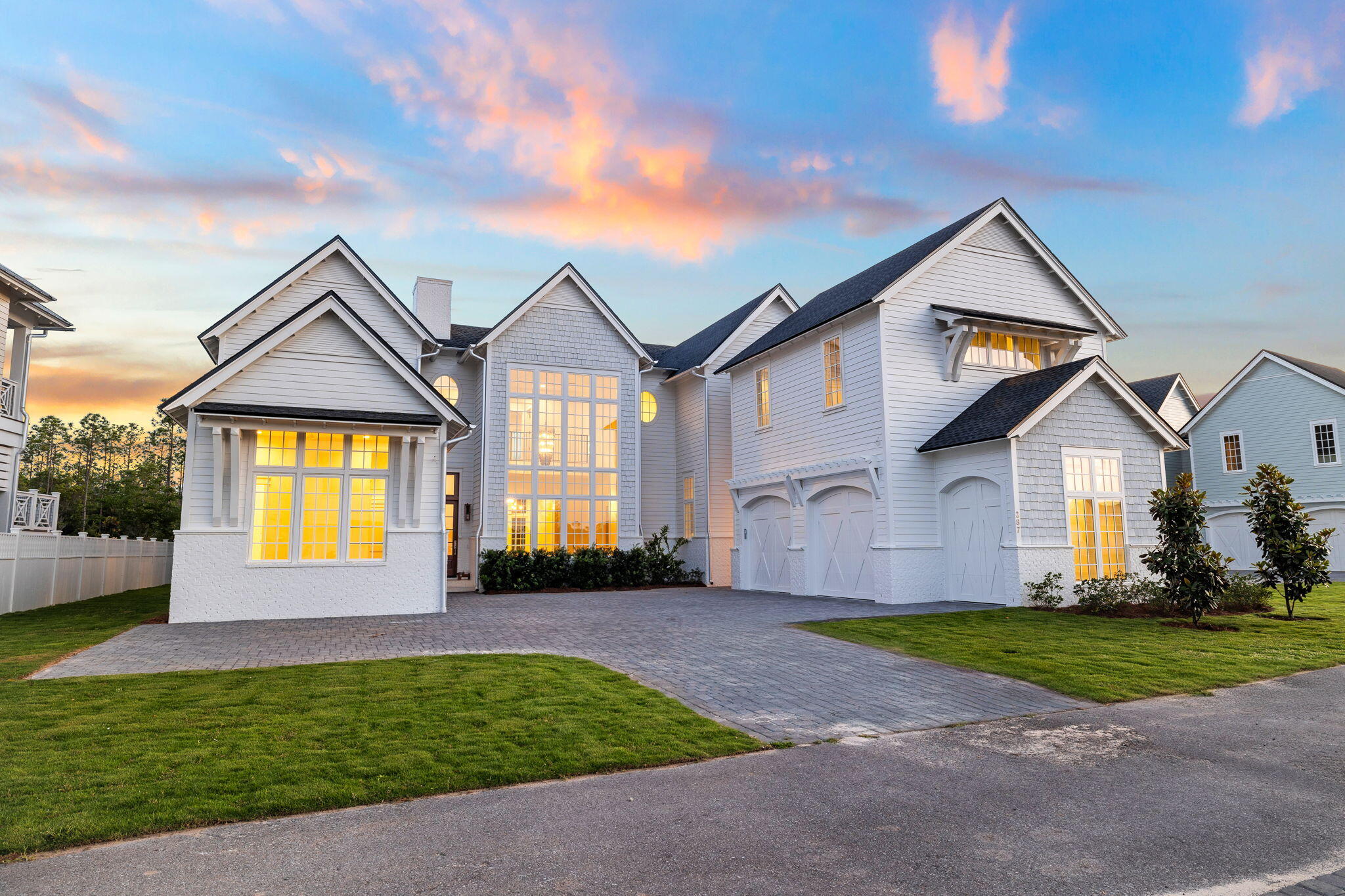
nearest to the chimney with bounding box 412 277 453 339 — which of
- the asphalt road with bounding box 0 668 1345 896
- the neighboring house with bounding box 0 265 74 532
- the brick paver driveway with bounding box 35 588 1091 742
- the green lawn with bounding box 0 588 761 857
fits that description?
the neighboring house with bounding box 0 265 74 532

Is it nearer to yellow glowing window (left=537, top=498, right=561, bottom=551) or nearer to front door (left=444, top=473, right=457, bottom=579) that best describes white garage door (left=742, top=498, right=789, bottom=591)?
yellow glowing window (left=537, top=498, right=561, bottom=551)

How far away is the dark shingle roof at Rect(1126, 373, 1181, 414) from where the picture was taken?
3419 cm

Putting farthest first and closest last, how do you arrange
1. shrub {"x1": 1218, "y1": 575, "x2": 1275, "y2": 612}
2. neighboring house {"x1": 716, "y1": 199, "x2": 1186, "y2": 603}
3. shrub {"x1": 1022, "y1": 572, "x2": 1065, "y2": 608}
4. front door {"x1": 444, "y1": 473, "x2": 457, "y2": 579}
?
front door {"x1": 444, "y1": 473, "x2": 457, "y2": 579} < neighboring house {"x1": 716, "y1": 199, "x2": 1186, "y2": 603} < shrub {"x1": 1022, "y1": 572, "x2": 1065, "y2": 608} < shrub {"x1": 1218, "y1": 575, "x2": 1275, "y2": 612}

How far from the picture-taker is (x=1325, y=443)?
2750 cm

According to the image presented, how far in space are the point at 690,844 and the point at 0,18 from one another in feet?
53.5

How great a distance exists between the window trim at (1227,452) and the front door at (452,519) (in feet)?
101

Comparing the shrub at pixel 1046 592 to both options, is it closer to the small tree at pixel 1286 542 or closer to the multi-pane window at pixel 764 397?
the small tree at pixel 1286 542

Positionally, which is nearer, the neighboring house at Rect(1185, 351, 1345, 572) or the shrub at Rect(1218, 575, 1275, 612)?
the shrub at Rect(1218, 575, 1275, 612)

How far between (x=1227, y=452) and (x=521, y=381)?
95.0 ft

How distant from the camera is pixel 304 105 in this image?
1614 centimetres

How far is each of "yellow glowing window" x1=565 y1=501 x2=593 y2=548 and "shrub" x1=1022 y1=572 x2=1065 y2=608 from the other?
13383 millimetres

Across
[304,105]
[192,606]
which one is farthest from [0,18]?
[192,606]

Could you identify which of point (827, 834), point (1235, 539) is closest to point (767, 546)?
point (827, 834)

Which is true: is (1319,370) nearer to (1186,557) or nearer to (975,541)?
(975,541)
